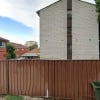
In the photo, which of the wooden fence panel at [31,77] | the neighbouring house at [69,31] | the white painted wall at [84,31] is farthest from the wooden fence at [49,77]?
the white painted wall at [84,31]

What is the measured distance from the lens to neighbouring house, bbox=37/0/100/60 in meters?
29.4

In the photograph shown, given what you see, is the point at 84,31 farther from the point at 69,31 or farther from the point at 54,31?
the point at 54,31

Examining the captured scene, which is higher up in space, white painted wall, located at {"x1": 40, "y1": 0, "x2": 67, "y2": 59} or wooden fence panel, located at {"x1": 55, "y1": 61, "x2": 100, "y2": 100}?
white painted wall, located at {"x1": 40, "y1": 0, "x2": 67, "y2": 59}

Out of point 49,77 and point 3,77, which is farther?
point 3,77

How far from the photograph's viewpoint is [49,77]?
33.8ft

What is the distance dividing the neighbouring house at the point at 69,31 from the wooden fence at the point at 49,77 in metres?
19.0

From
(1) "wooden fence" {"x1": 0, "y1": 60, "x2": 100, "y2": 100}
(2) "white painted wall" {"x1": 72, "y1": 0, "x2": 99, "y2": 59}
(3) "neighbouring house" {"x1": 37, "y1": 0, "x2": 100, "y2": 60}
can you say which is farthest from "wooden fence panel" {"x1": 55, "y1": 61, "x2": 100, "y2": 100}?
(2) "white painted wall" {"x1": 72, "y1": 0, "x2": 99, "y2": 59}

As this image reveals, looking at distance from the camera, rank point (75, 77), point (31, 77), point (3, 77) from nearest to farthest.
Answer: point (75, 77), point (31, 77), point (3, 77)

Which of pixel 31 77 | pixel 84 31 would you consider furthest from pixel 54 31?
pixel 31 77

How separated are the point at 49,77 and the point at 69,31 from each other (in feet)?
67.5

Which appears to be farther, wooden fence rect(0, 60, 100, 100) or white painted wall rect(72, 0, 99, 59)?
white painted wall rect(72, 0, 99, 59)

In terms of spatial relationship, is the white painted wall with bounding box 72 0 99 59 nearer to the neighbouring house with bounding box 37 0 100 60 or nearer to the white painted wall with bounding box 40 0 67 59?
the neighbouring house with bounding box 37 0 100 60

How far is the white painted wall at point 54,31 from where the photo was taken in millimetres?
29867

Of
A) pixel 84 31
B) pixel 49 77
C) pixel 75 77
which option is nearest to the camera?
pixel 75 77
